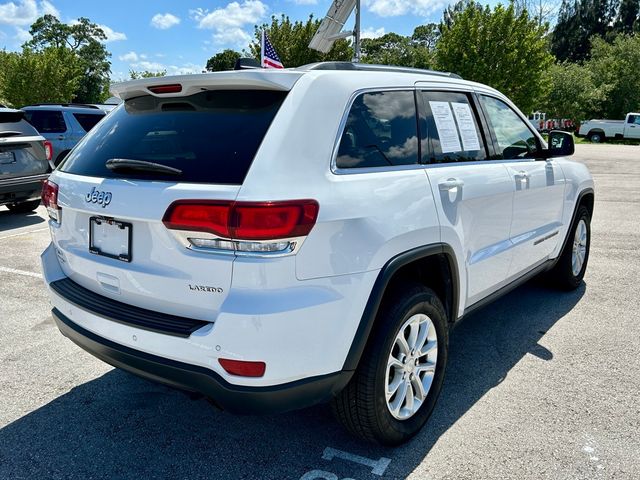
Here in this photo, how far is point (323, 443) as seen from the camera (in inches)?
108

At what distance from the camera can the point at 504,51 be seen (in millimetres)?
28797

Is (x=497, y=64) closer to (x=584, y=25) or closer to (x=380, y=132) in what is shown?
(x=380, y=132)

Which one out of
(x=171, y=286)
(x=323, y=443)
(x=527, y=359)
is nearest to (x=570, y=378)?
(x=527, y=359)

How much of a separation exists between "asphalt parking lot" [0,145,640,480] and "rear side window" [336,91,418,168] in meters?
1.42

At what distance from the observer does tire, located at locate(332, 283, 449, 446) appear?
243 centimetres

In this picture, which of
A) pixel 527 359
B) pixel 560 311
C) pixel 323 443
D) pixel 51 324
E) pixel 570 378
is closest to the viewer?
pixel 323 443

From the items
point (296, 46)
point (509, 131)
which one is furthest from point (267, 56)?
point (296, 46)

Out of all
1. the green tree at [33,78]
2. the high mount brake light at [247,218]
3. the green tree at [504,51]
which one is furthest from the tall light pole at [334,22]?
the green tree at [33,78]

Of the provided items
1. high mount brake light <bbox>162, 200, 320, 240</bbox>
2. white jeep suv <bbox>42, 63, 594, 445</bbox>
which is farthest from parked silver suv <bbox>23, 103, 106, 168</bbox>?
high mount brake light <bbox>162, 200, 320, 240</bbox>

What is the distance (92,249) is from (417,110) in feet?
5.93

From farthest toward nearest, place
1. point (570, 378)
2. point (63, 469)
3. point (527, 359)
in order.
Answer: point (527, 359) < point (570, 378) < point (63, 469)

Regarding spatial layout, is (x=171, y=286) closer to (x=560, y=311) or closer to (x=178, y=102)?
(x=178, y=102)

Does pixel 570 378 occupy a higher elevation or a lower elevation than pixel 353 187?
lower

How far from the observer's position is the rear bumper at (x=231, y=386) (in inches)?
84.0
